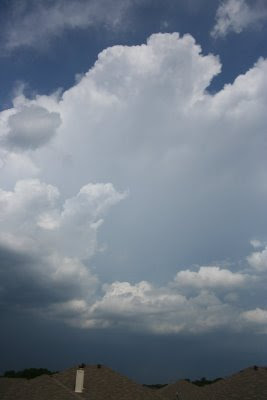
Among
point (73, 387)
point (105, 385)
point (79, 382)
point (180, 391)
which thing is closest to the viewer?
point (79, 382)

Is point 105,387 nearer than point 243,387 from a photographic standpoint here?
No

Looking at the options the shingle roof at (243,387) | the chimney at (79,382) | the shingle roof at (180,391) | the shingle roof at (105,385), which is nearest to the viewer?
the shingle roof at (243,387)

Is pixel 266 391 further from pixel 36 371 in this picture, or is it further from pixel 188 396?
pixel 36 371

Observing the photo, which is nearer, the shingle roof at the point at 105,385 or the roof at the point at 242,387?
the roof at the point at 242,387

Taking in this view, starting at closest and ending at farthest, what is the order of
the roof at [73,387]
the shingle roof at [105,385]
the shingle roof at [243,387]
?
the roof at [73,387] < the shingle roof at [243,387] < the shingle roof at [105,385]

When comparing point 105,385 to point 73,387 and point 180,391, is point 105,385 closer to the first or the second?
point 73,387

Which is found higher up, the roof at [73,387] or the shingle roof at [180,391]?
the roof at [73,387]

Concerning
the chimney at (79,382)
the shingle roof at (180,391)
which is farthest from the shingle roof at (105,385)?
the shingle roof at (180,391)

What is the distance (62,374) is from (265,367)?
2017 cm

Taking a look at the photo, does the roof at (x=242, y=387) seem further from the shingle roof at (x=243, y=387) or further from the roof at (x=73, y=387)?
the roof at (x=73, y=387)

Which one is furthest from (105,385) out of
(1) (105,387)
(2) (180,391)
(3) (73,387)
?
(2) (180,391)

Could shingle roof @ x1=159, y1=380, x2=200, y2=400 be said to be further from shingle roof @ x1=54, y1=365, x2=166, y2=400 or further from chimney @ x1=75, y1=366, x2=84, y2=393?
chimney @ x1=75, y1=366, x2=84, y2=393

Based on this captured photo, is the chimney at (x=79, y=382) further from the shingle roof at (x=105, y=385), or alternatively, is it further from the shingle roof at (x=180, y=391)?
the shingle roof at (x=180, y=391)

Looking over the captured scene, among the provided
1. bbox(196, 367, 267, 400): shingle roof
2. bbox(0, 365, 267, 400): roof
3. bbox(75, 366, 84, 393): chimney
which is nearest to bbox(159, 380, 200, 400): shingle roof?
bbox(0, 365, 267, 400): roof
